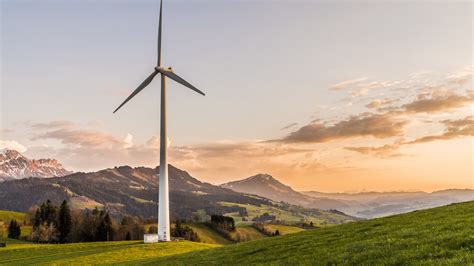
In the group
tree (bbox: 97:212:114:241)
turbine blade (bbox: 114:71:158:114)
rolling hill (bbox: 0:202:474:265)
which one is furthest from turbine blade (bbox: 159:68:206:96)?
tree (bbox: 97:212:114:241)

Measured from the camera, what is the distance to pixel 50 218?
169 meters

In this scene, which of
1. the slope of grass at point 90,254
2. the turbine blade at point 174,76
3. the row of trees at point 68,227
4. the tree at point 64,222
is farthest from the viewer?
the tree at point 64,222

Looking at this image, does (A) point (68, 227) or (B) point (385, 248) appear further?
(A) point (68, 227)

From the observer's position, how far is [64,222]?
552 feet

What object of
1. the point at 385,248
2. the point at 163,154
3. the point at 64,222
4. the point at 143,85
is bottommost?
the point at 385,248

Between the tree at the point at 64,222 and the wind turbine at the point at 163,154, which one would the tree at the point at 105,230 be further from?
the wind turbine at the point at 163,154

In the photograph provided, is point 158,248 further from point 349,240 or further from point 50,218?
point 50,218

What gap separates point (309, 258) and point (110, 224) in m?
148

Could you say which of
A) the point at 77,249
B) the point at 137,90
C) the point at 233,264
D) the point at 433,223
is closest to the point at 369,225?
the point at 433,223

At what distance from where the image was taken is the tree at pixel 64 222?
166 meters

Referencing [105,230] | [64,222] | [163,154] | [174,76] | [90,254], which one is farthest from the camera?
[64,222]

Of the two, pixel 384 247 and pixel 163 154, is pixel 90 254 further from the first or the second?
pixel 384 247

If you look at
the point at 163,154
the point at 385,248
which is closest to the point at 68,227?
the point at 163,154

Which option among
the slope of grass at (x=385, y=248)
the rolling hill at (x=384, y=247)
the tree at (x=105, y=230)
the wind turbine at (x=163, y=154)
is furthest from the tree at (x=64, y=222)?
the slope of grass at (x=385, y=248)
